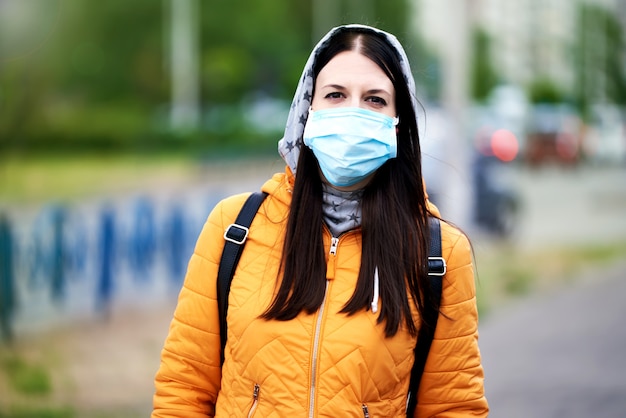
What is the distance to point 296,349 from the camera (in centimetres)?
240

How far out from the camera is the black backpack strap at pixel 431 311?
254cm

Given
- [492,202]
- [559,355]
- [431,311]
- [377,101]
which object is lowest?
[431,311]

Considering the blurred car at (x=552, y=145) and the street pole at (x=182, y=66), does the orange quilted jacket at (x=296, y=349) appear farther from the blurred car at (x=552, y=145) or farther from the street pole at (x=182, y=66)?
the street pole at (x=182, y=66)

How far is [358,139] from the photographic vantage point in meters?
2.57

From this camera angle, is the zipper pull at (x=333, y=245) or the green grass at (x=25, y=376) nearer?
the zipper pull at (x=333, y=245)

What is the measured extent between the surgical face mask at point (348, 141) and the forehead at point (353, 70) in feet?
0.25

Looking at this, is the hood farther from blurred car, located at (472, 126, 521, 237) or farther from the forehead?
blurred car, located at (472, 126, 521, 237)

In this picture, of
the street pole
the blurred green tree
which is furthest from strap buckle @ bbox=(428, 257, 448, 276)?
the street pole

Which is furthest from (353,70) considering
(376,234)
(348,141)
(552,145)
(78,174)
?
(552,145)

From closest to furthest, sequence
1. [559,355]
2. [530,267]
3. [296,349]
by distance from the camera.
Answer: [296,349]
[559,355]
[530,267]

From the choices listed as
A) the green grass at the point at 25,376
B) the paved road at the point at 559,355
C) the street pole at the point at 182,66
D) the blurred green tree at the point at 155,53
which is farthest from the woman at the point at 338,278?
the street pole at the point at 182,66

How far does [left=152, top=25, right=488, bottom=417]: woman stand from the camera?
243 centimetres

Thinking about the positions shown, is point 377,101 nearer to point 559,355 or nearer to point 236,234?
point 236,234

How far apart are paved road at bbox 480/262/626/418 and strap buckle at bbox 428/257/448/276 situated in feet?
12.0
